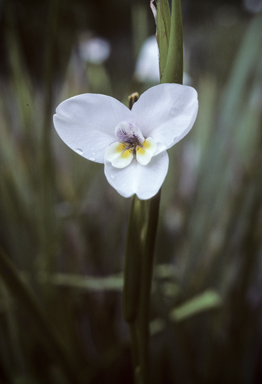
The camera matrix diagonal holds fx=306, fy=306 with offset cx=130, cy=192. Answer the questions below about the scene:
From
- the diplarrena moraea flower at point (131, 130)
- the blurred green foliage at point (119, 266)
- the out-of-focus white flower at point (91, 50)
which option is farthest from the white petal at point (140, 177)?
the out-of-focus white flower at point (91, 50)

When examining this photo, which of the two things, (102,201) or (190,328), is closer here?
(190,328)

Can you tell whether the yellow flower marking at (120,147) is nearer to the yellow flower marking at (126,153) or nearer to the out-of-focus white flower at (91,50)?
the yellow flower marking at (126,153)

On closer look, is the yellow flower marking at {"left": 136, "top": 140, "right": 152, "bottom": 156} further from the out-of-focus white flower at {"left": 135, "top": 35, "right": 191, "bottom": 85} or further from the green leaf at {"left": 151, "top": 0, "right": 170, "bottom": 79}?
the out-of-focus white flower at {"left": 135, "top": 35, "right": 191, "bottom": 85}

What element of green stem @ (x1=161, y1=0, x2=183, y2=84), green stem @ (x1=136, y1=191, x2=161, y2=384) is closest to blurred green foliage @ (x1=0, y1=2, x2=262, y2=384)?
green stem @ (x1=136, y1=191, x2=161, y2=384)

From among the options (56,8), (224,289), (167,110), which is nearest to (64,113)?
(167,110)

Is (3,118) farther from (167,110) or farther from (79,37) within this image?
(167,110)

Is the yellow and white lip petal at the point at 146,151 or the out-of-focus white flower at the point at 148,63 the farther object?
the out-of-focus white flower at the point at 148,63

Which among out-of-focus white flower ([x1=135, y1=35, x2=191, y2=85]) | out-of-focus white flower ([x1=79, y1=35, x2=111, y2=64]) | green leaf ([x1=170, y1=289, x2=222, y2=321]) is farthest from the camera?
out-of-focus white flower ([x1=79, y1=35, x2=111, y2=64])
